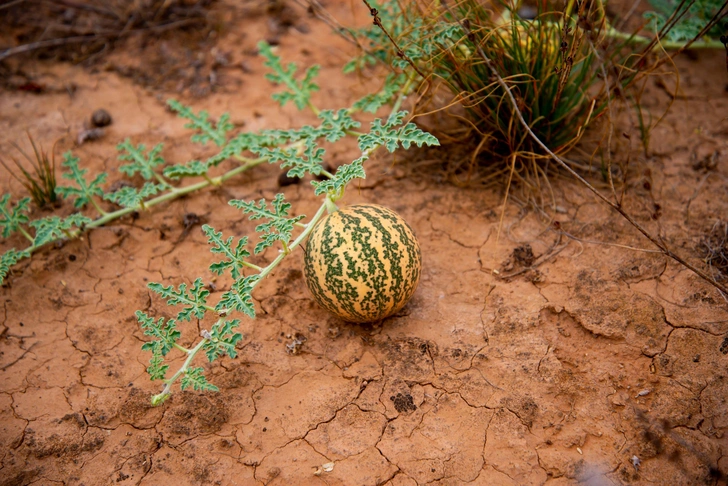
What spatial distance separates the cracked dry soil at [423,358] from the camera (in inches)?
98.3

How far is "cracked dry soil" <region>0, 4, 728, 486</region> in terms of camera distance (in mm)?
2498

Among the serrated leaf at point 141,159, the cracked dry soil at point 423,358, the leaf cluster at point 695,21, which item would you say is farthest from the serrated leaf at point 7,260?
the leaf cluster at point 695,21

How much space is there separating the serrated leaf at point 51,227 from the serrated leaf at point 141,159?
17.6 inches

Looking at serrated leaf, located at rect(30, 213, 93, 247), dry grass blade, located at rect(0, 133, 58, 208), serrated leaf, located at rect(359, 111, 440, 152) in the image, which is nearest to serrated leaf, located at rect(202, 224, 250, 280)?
serrated leaf, located at rect(359, 111, 440, 152)

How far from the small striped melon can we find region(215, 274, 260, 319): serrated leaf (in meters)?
0.33

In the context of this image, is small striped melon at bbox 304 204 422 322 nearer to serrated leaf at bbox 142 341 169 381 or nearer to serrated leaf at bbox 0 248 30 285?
serrated leaf at bbox 142 341 169 381

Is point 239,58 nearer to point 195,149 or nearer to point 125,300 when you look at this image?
point 195,149

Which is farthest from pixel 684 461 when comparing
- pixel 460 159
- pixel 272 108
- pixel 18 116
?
pixel 18 116

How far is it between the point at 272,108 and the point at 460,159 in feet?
5.00

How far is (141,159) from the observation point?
367cm

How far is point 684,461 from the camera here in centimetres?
238

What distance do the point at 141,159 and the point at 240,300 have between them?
5.57 ft

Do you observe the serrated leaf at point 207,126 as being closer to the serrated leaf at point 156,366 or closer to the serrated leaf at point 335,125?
the serrated leaf at point 335,125

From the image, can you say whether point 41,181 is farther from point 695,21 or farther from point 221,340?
point 695,21
